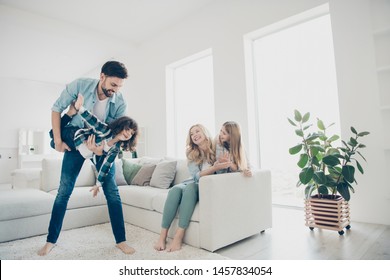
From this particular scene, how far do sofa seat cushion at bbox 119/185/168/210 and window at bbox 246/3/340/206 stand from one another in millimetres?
1532

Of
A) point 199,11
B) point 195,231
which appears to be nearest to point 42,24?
point 199,11

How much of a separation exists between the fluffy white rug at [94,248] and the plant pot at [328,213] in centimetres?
101

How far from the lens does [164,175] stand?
8.15 ft

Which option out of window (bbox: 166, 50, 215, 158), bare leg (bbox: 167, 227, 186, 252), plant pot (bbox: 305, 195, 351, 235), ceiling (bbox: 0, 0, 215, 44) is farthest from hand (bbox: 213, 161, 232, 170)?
ceiling (bbox: 0, 0, 215, 44)

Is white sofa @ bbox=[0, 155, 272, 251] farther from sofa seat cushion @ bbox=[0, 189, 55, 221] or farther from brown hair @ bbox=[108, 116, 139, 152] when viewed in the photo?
brown hair @ bbox=[108, 116, 139, 152]

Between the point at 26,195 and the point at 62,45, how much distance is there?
3.36 m

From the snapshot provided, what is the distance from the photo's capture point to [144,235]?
1969mm

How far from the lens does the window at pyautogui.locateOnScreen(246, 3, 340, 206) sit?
2.74 metres

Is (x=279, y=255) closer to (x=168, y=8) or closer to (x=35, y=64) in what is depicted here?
(x=168, y=8)

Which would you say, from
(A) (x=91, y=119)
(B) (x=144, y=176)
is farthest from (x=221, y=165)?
(B) (x=144, y=176)

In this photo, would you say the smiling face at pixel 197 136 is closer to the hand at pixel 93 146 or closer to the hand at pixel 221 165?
the hand at pixel 221 165

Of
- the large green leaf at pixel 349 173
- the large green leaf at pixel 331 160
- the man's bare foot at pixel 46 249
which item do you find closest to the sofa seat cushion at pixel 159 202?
the man's bare foot at pixel 46 249

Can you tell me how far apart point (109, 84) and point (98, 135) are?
1.00 ft

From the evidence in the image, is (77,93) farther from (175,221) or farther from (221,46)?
(221,46)
